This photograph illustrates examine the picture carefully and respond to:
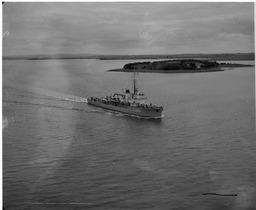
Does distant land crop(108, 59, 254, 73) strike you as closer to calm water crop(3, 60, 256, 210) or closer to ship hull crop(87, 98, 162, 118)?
calm water crop(3, 60, 256, 210)

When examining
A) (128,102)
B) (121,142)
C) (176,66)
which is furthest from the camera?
(128,102)

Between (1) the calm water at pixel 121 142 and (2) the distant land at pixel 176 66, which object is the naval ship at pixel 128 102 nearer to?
(1) the calm water at pixel 121 142

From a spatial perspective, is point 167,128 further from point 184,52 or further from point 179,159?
point 184,52

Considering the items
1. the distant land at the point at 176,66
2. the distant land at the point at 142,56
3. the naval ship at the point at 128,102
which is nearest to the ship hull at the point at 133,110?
the naval ship at the point at 128,102

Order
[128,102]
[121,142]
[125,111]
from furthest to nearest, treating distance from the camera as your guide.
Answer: [125,111] → [128,102] → [121,142]

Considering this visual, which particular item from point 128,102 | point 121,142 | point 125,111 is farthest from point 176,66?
point 121,142

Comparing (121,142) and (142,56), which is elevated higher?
(142,56)

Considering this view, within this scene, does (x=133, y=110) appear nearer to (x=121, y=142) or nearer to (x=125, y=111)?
(x=125, y=111)
